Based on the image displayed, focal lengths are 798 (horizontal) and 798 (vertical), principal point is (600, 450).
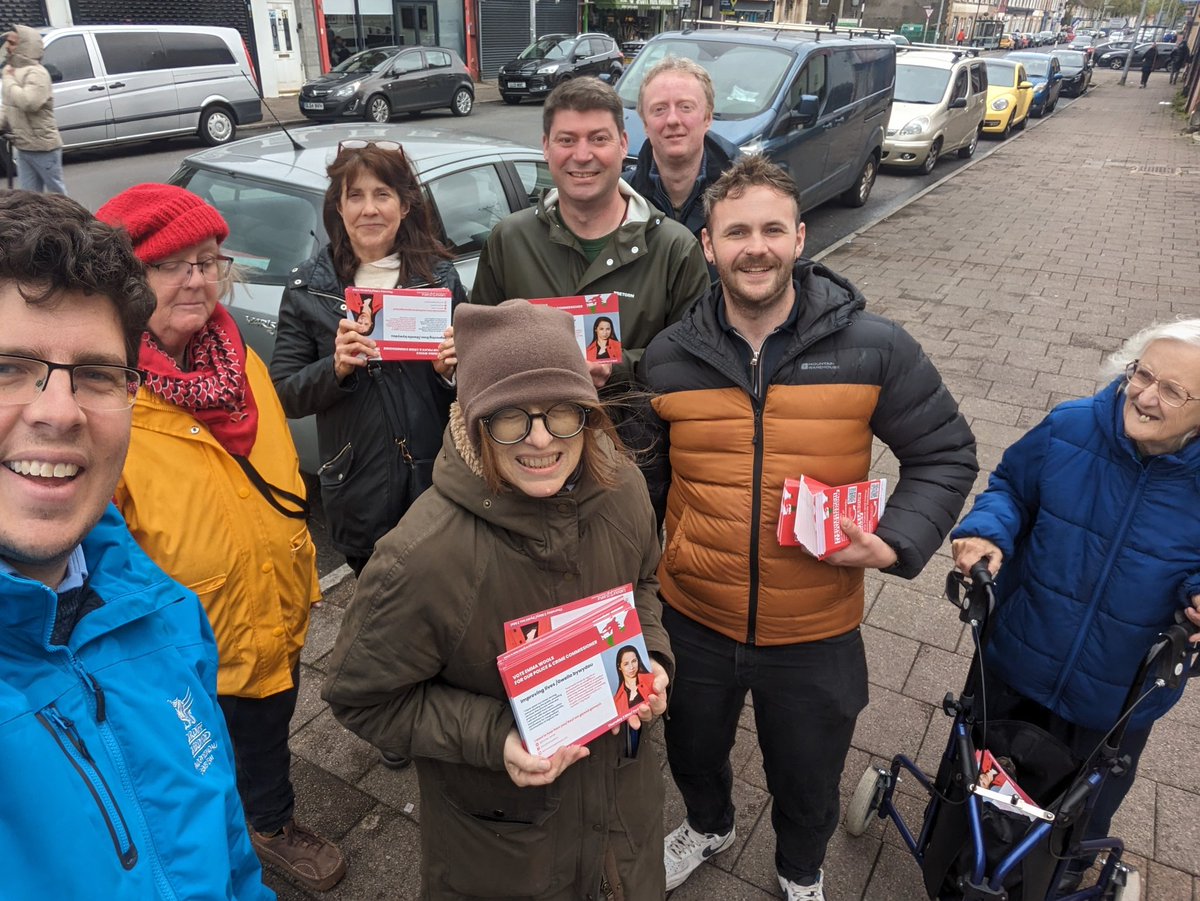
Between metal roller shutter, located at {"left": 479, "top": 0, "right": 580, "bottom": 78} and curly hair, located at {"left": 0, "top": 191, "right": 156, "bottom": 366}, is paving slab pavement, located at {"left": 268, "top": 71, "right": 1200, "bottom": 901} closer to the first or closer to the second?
curly hair, located at {"left": 0, "top": 191, "right": 156, "bottom": 366}

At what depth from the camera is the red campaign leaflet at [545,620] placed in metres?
1.59

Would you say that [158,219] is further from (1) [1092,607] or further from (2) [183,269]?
(1) [1092,607]

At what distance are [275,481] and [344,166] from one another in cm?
112

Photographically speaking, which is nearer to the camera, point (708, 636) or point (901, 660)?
point (708, 636)

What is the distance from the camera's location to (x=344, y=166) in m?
2.63

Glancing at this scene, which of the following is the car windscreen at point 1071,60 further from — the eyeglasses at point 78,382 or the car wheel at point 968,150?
the eyeglasses at point 78,382

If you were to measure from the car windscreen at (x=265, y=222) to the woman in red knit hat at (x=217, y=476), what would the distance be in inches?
81.1

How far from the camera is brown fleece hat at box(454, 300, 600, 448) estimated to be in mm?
1567

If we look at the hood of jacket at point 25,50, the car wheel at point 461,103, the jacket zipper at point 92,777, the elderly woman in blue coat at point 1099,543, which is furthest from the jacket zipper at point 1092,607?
the car wheel at point 461,103

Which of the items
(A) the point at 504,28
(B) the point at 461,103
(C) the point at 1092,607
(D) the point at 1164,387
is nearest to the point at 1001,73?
(B) the point at 461,103

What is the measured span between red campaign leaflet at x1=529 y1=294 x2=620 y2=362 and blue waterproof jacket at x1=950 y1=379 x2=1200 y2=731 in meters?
1.19

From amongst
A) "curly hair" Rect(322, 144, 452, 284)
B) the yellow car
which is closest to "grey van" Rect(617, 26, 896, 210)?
"curly hair" Rect(322, 144, 452, 284)

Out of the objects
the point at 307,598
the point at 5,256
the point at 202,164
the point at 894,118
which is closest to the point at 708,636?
Result: the point at 307,598

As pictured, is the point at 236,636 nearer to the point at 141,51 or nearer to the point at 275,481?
the point at 275,481
